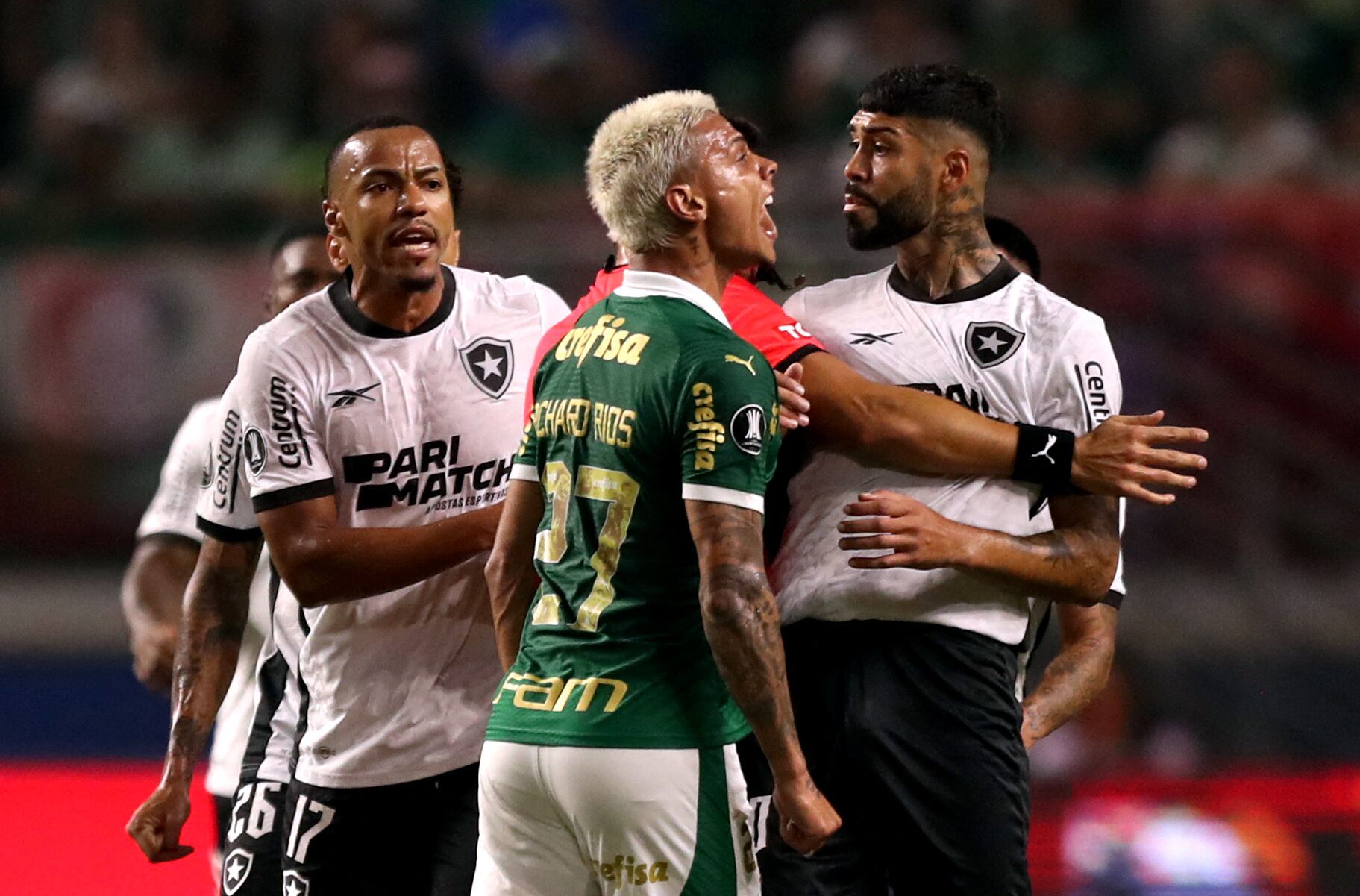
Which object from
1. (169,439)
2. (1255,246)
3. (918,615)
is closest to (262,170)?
(169,439)

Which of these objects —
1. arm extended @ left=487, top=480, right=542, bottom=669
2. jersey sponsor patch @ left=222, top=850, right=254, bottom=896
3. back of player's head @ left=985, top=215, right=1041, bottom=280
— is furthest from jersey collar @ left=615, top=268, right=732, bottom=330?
jersey sponsor patch @ left=222, top=850, right=254, bottom=896

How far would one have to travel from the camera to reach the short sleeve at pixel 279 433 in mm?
3607

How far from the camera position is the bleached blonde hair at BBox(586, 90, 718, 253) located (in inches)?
122

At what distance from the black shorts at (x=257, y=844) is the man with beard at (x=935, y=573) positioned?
1095mm

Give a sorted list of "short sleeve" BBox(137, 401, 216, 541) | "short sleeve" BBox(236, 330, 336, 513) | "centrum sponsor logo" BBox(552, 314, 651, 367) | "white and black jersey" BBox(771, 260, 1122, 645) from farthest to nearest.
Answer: "short sleeve" BBox(137, 401, 216, 541)
"short sleeve" BBox(236, 330, 336, 513)
"white and black jersey" BBox(771, 260, 1122, 645)
"centrum sponsor logo" BBox(552, 314, 651, 367)

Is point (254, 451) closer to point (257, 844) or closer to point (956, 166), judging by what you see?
point (257, 844)

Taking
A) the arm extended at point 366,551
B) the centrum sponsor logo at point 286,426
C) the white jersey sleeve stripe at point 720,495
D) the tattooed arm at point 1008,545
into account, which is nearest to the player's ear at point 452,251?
the centrum sponsor logo at point 286,426

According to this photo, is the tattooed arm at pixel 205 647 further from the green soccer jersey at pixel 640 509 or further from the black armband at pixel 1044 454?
the black armband at pixel 1044 454

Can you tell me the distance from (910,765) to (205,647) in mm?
1505

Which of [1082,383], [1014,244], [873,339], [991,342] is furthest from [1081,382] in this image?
[1014,244]

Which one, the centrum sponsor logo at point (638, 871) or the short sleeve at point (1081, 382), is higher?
the short sleeve at point (1081, 382)

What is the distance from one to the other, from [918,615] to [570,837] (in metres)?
0.87

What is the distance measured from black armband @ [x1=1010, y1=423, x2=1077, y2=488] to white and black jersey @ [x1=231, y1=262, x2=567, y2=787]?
104 cm

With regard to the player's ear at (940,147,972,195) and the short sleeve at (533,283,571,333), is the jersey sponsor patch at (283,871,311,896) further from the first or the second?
the player's ear at (940,147,972,195)
